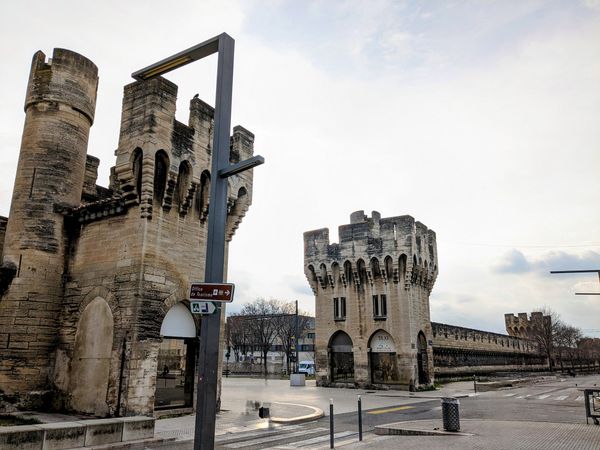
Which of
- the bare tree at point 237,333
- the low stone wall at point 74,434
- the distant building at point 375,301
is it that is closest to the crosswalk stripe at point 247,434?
the low stone wall at point 74,434

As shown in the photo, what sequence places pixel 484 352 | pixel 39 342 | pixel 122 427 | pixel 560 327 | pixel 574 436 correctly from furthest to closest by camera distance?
pixel 560 327 < pixel 484 352 < pixel 39 342 < pixel 574 436 < pixel 122 427

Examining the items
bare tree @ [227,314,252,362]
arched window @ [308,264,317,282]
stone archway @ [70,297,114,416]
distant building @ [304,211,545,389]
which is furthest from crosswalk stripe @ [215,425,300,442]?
bare tree @ [227,314,252,362]

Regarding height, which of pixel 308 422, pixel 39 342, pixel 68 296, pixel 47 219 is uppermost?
pixel 47 219

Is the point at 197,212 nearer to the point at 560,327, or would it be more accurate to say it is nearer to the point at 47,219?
the point at 47,219

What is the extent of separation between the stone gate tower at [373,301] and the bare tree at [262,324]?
80.2 ft

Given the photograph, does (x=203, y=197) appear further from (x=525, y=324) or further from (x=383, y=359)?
(x=525, y=324)

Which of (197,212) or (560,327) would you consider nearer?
(197,212)

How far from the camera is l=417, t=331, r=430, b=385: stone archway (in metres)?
34.1

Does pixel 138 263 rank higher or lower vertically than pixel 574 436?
higher

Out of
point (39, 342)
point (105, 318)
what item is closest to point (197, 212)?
point (105, 318)

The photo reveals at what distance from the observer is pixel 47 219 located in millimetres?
18391

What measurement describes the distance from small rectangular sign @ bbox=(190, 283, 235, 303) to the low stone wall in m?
5.89

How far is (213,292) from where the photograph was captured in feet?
21.0

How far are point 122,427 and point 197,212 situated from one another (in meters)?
9.18
